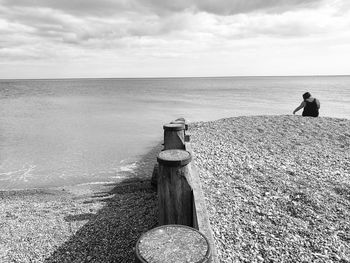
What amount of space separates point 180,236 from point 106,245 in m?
2.96

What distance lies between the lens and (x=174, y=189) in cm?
359

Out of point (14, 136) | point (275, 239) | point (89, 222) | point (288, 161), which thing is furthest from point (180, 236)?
point (14, 136)

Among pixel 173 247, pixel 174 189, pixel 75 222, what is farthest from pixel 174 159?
pixel 75 222

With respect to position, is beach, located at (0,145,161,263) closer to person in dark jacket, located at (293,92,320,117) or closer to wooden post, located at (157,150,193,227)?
wooden post, located at (157,150,193,227)

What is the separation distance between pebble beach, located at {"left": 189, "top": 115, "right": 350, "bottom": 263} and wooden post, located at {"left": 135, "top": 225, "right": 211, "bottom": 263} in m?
1.64

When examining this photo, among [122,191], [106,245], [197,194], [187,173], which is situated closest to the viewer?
[187,173]

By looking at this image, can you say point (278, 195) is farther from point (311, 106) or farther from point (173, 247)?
point (311, 106)

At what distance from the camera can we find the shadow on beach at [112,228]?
459 centimetres

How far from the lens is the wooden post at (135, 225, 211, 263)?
2104 mm

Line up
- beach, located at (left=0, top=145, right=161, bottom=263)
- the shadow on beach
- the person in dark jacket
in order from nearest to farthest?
the shadow on beach
beach, located at (left=0, top=145, right=161, bottom=263)
the person in dark jacket

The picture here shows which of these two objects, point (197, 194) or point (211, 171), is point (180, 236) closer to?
point (197, 194)

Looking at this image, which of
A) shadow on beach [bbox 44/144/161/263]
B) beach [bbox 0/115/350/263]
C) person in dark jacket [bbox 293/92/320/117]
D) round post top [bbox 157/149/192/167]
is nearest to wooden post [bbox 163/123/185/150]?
beach [bbox 0/115/350/263]

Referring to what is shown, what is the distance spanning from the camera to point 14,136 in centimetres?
1686

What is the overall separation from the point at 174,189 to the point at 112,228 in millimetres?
2495
